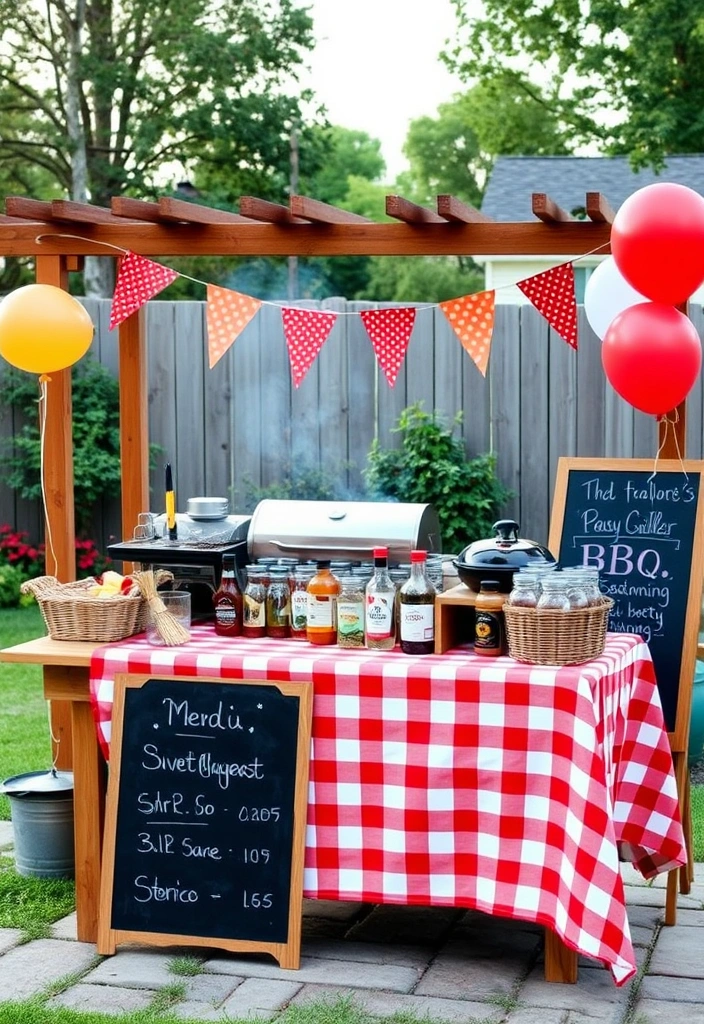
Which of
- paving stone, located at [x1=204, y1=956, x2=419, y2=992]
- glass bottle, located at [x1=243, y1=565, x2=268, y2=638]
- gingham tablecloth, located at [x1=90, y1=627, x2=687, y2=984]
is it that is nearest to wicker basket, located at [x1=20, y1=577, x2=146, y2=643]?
gingham tablecloth, located at [x1=90, y1=627, x2=687, y2=984]

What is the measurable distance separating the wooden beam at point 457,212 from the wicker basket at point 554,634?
4.09 ft

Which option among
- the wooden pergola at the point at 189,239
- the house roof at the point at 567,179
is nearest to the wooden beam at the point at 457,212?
the wooden pergola at the point at 189,239

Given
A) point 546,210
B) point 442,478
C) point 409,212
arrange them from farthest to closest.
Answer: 1. point 442,478
2. point 409,212
3. point 546,210

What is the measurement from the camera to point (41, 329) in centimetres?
390

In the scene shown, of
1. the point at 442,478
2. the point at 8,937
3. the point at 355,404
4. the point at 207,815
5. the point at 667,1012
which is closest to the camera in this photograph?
the point at 667,1012

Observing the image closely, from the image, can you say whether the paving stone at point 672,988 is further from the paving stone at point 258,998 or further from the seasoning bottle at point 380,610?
the seasoning bottle at point 380,610

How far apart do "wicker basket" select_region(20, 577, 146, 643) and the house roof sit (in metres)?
10.7

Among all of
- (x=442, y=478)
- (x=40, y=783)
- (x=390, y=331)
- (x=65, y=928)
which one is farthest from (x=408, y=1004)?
(x=442, y=478)

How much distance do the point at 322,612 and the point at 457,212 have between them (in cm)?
125

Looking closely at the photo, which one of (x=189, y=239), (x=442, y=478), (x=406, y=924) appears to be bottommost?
(x=406, y=924)

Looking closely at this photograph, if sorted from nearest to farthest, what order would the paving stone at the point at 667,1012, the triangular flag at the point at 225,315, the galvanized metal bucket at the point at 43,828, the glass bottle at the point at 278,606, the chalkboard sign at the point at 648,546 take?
the paving stone at the point at 667,1012 < the glass bottle at the point at 278,606 < the chalkboard sign at the point at 648,546 < the galvanized metal bucket at the point at 43,828 < the triangular flag at the point at 225,315

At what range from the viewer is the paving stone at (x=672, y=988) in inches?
124

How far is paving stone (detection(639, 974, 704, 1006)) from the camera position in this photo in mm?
3158

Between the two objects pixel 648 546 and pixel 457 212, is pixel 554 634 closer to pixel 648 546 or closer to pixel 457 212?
pixel 648 546
